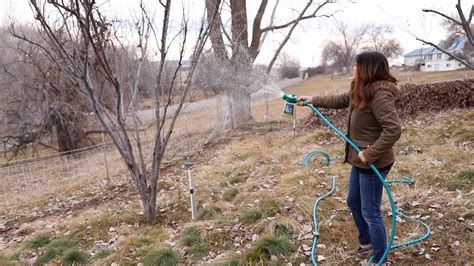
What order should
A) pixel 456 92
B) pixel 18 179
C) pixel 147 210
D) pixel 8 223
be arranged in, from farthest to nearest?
pixel 456 92 < pixel 18 179 < pixel 8 223 < pixel 147 210

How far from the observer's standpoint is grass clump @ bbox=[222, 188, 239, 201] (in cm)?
472

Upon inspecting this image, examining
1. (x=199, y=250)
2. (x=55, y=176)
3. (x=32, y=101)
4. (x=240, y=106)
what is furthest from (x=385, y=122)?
(x=32, y=101)

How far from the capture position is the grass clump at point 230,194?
472 cm

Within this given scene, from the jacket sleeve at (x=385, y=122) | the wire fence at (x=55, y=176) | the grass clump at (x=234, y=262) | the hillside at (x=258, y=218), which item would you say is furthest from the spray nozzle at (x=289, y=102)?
the wire fence at (x=55, y=176)

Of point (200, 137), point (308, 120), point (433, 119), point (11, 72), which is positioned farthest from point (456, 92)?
point (11, 72)

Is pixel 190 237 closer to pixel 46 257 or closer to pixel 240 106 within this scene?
pixel 46 257

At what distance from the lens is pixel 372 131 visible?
7.69 feet

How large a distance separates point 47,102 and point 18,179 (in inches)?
224

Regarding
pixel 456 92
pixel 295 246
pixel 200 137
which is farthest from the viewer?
pixel 200 137

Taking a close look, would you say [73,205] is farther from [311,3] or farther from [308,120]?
[311,3]

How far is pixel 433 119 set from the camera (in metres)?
7.98

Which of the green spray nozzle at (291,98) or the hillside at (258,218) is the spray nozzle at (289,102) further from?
the hillside at (258,218)

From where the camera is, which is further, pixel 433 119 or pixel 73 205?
pixel 433 119

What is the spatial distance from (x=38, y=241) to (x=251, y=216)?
2.71 meters
